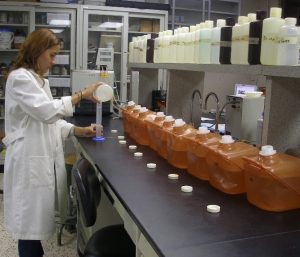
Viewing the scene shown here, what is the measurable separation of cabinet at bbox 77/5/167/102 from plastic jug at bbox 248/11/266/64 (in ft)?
11.4

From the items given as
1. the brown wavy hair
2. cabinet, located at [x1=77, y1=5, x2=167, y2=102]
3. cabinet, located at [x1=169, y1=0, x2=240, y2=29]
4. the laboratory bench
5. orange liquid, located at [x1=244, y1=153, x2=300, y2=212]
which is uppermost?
cabinet, located at [x1=169, y1=0, x2=240, y2=29]

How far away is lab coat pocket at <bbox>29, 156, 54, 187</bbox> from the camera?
1.83m

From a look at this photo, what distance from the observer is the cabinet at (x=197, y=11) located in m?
5.49

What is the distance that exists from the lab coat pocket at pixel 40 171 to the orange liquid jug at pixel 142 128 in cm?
55

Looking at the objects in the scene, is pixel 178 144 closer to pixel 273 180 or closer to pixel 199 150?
pixel 199 150

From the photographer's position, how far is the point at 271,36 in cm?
128

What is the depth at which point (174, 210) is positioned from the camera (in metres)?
1.17

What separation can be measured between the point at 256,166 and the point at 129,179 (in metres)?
0.53

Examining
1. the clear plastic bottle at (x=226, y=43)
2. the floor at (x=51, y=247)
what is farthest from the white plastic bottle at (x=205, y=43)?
the floor at (x=51, y=247)

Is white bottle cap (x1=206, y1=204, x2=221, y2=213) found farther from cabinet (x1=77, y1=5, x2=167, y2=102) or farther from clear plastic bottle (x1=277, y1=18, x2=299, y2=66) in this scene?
cabinet (x1=77, y1=5, x2=167, y2=102)

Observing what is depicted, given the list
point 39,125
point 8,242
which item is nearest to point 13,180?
point 39,125

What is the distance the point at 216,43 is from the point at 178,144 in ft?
1.59

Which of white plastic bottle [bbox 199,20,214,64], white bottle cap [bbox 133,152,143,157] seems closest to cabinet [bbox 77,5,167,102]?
white bottle cap [bbox 133,152,143,157]

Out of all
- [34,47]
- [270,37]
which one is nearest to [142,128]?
[34,47]
